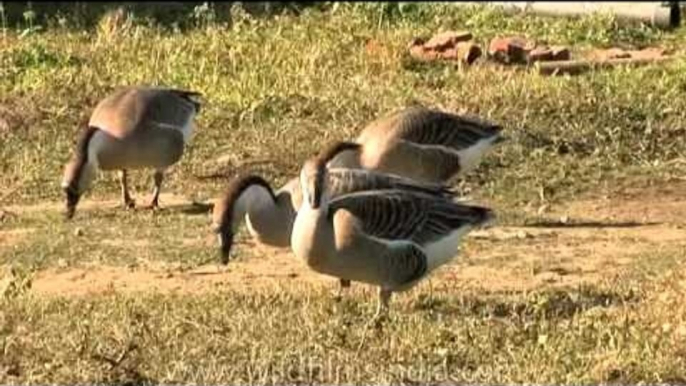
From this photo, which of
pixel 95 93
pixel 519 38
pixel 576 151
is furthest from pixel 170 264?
pixel 519 38

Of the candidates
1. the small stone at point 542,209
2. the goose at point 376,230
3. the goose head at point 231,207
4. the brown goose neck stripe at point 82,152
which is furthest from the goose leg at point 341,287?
the brown goose neck stripe at point 82,152

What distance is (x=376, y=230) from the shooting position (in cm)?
776

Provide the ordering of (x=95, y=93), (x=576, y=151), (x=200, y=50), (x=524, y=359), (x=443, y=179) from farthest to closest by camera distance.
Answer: (x=200, y=50)
(x=95, y=93)
(x=576, y=151)
(x=443, y=179)
(x=524, y=359)

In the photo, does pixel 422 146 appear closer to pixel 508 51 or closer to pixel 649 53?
pixel 508 51

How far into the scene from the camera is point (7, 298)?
7.83 metres

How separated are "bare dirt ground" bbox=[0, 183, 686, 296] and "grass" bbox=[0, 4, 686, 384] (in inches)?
7.4

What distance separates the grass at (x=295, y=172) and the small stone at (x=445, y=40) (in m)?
0.26

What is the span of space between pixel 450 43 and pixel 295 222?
280 inches

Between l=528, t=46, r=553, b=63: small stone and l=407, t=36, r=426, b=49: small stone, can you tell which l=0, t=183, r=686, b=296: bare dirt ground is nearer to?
l=528, t=46, r=553, b=63: small stone

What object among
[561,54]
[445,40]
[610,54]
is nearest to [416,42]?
[445,40]

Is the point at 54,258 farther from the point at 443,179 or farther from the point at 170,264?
the point at 443,179

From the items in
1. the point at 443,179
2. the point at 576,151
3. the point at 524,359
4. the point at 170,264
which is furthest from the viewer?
the point at 576,151

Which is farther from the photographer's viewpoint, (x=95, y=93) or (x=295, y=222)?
(x=95, y=93)

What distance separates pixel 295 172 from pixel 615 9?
679 cm
